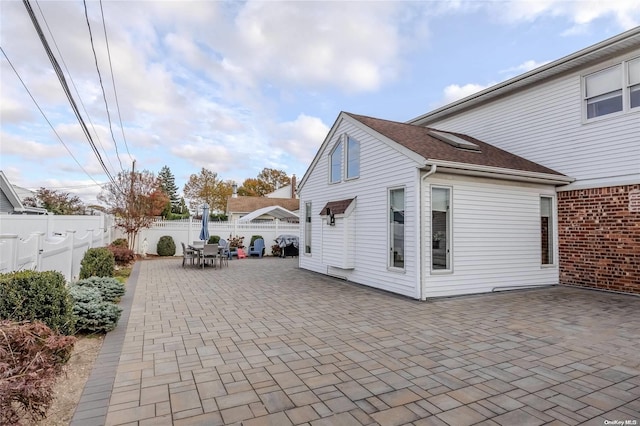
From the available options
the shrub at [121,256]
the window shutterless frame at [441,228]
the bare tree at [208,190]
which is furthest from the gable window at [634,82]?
the bare tree at [208,190]

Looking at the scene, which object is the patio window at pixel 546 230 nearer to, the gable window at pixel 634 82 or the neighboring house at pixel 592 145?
the neighboring house at pixel 592 145

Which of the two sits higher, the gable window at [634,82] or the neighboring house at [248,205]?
the gable window at [634,82]

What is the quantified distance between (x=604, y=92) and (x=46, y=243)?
12416 mm

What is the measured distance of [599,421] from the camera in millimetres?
2713

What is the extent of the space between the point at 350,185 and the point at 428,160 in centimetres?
320

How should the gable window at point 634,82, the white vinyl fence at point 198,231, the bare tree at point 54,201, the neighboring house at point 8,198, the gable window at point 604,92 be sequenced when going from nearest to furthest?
the gable window at point 634,82
the gable window at point 604,92
the neighboring house at point 8,198
the white vinyl fence at point 198,231
the bare tree at point 54,201

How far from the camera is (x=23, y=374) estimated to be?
2203 mm

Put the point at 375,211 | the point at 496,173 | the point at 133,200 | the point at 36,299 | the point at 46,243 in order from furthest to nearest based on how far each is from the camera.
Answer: the point at 133,200 < the point at 375,211 < the point at 496,173 < the point at 46,243 < the point at 36,299

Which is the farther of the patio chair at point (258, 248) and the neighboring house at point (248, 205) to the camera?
the neighboring house at point (248, 205)

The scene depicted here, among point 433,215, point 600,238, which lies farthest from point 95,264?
point 600,238

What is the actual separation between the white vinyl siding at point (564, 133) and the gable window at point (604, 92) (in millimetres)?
181

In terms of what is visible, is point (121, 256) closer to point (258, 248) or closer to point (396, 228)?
point (258, 248)

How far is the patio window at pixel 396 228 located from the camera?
7859mm

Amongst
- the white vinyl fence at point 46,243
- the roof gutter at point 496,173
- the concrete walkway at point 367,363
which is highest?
the roof gutter at point 496,173
